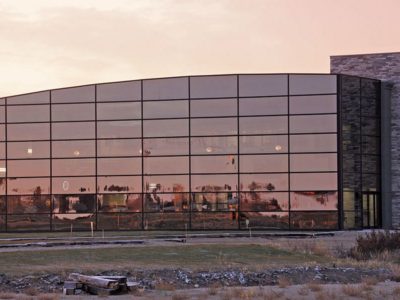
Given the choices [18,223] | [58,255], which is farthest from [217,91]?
[58,255]

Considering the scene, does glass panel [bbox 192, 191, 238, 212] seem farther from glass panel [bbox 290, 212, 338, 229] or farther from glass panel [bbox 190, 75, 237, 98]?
glass panel [bbox 190, 75, 237, 98]

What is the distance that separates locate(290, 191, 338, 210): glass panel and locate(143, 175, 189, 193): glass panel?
266 inches

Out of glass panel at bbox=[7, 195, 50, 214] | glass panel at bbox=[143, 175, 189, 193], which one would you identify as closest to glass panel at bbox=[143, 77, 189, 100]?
glass panel at bbox=[143, 175, 189, 193]

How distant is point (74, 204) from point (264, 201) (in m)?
12.2

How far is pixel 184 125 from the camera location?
4988 cm

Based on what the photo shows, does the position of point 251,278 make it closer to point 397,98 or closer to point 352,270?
point 352,270

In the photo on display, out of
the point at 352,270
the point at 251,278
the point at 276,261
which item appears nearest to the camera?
the point at 251,278

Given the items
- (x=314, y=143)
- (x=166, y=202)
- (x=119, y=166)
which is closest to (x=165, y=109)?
(x=119, y=166)

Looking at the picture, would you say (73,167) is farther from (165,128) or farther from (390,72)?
(390,72)

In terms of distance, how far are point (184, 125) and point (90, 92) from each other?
651cm

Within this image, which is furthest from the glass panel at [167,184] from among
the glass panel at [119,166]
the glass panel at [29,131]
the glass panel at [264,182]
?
the glass panel at [29,131]

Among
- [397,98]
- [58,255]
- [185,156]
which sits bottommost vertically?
[58,255]

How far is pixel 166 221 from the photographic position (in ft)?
164

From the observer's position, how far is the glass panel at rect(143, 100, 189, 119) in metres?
50.0
